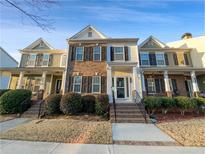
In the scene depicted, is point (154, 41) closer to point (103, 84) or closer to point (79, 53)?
point (103, 84)

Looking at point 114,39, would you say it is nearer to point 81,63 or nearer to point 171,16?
point 81,63

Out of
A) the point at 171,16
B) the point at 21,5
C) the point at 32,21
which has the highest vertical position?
the point at 171,16

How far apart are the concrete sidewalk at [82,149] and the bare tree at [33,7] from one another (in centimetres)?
395

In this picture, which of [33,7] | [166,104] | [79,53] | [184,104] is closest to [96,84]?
[79,53]

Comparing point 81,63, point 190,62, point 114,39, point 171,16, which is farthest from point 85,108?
point 190,62

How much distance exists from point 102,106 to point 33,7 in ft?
22.9

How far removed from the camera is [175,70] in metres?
13.0

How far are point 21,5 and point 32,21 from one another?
0.50 metres

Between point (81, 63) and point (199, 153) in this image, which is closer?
point (199, 153)

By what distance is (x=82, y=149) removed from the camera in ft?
13.6

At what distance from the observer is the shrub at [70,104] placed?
361 inches

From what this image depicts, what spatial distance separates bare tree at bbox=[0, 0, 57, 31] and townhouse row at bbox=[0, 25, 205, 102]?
7.30 m

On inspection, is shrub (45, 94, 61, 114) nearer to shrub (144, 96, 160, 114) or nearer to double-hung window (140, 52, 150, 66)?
shrub (144, 96, 160, 114)

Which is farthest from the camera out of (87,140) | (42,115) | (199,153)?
(42,115)
